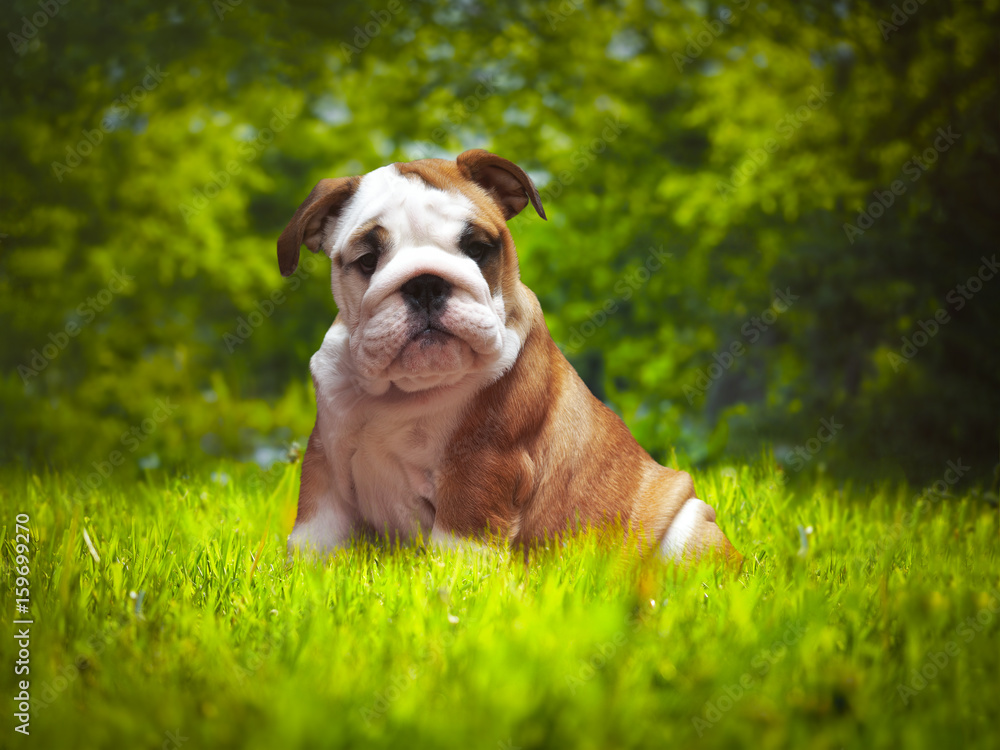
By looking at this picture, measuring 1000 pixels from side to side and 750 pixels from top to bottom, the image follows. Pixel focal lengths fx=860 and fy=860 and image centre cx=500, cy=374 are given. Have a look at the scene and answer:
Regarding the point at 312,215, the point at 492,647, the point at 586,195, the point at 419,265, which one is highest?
the point at 419,265

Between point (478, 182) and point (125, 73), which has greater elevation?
point (478, 182)

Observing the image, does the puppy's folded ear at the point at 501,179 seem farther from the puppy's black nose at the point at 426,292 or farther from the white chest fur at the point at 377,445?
the white chest fur at the point at 377,445

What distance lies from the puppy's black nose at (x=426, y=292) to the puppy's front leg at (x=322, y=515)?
77 centimetres

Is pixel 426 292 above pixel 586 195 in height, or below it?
above

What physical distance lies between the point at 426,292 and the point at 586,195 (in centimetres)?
336

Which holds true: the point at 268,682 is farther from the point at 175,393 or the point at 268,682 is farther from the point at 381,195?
the point at 175,393

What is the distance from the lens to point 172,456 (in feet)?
18.1

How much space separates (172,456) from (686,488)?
11.5 feet

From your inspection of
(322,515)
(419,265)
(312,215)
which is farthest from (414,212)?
(322,515)

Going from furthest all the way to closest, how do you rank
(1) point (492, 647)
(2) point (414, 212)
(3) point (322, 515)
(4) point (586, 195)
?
1. (4) point (586, 195)
2. (3) point (322, 515)
3. (2) point (414, 212)
4. (1) point (492, 647)

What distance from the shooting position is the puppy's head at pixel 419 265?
279 cm

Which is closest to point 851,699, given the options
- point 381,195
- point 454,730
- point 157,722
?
point 454,730

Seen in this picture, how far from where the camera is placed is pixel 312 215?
121 inches

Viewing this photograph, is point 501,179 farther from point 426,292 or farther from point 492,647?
point 492,647
